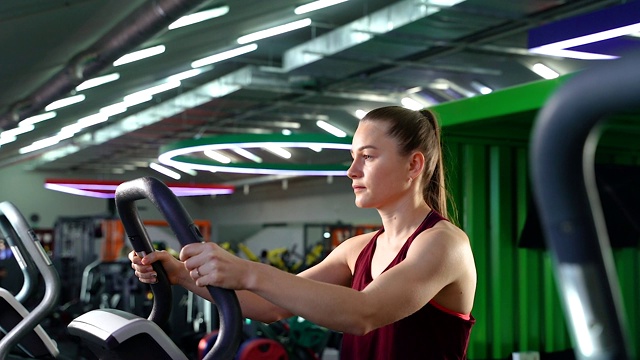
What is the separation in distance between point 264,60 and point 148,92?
7.78 ft

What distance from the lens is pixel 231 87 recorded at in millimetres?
Answer: 14844

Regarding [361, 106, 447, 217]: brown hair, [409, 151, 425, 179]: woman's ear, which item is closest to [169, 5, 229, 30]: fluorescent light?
[361, 106, 447, 217]: brown hair

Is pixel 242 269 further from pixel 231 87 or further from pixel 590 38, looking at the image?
pixel 231 87

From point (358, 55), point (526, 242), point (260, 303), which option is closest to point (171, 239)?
point (358, 55)

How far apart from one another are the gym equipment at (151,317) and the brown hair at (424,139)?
48cm

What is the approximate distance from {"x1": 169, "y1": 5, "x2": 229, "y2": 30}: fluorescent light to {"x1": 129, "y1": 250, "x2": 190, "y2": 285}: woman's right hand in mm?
7664

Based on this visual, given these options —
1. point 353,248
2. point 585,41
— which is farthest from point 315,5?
point 353,248

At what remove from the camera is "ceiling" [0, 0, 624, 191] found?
30.5 feet

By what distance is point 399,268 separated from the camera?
1.45 meters

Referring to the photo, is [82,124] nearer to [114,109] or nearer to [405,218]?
[114,109]

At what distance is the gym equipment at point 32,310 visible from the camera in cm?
233

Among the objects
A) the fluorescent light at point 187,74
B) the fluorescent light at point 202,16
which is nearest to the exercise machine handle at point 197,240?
the fluorescent light at point 202,16

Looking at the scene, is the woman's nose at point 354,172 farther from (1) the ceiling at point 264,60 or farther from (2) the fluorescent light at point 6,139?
(2) the fluorescent light at point 6,139

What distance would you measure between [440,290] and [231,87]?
44.4 ft
